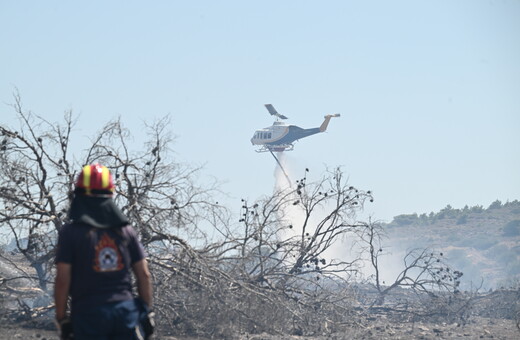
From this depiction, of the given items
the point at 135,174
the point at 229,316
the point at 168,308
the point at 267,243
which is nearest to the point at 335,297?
the point at 267,243

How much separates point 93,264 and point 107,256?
0.10 meters

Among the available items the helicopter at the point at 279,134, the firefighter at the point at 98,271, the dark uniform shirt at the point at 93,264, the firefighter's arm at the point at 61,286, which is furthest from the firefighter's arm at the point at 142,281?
the helicopter at the point at 279,134

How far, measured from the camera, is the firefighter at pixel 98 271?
504 centimetres

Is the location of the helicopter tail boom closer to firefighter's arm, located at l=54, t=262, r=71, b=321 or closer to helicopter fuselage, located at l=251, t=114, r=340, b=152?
helicopter fuselage, located at l=251, t=114, r=340, b=152

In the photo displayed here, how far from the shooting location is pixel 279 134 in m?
61.4

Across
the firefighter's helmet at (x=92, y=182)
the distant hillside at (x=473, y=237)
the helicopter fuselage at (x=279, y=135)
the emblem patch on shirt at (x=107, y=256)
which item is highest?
the helicopter fuselage at (x=279, y=135)

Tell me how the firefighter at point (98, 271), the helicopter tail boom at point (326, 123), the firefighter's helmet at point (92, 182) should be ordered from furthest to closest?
the helicopter tail boom at point (326, 123) < the firefighter's helmet at point (92, 182) < the firefighter at point (98, 271)

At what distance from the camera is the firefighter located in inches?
198

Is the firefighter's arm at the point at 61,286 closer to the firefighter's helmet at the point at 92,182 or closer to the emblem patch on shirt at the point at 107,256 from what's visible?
the emblem patch on shirt at the point at 107,256

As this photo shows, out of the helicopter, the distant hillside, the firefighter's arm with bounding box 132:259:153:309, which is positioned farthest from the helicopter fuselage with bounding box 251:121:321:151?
the firefighter's arm with bounding box 132:259:153:309

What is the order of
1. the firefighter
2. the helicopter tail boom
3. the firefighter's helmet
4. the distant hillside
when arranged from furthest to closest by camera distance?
the distant hillside, the helicopter tail boom, the firefighter's helmet, the firefighter

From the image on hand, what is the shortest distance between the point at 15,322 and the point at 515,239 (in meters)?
64.1

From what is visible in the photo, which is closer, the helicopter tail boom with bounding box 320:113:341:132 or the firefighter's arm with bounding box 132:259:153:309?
the firefighter's arm with bounding box 132:259:153:309

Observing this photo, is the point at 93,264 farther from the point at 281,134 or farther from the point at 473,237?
the point at 473,237
